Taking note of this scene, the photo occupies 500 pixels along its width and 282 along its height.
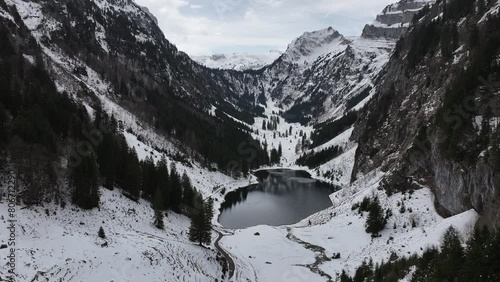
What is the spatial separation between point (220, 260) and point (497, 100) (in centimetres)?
4339

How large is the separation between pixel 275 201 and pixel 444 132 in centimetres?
6724

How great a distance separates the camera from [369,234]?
187ft

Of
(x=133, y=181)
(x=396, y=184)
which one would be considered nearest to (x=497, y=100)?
(x=396, y=184)

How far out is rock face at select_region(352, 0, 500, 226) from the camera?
43.8m

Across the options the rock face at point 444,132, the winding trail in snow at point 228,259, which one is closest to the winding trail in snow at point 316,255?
the winding trail in snow at point 228,259

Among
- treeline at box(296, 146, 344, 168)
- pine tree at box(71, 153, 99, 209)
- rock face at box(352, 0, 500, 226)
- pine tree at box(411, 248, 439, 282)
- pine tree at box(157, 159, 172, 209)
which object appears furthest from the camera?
treeline at box(296, 146, 344, 168)

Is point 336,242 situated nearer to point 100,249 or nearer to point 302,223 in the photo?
point 302,223

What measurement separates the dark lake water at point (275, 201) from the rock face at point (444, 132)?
18.5m

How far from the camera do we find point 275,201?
4547 inches

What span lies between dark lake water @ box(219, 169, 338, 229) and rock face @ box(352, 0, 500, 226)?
1850 cm

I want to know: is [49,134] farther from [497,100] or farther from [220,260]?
[497,100]

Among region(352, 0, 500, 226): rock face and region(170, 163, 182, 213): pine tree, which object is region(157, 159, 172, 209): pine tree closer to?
region(170, 163, 182, 213): pine tree

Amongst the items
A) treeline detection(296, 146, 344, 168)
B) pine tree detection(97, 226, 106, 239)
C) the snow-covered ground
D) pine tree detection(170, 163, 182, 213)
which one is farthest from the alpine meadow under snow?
treeline detection(296, 146, 344, 168)

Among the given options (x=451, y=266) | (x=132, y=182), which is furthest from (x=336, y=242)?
(x=132, y=182)
